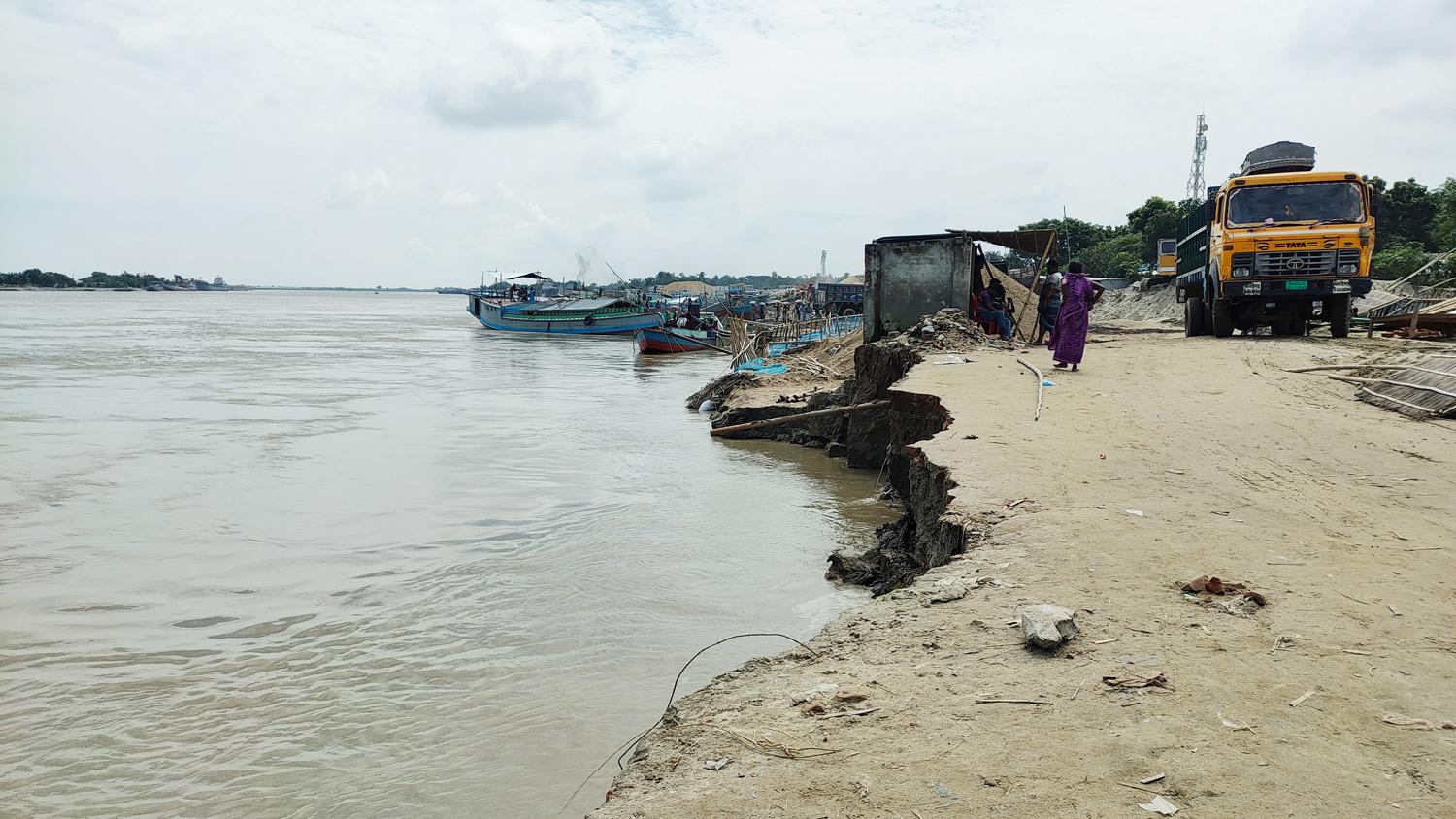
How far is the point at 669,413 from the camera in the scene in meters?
18.8

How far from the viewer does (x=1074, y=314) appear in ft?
36.1

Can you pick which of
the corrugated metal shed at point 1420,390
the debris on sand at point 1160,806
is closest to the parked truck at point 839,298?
the corrugated metal shed at point 1420,390

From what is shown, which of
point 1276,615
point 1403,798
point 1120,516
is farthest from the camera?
point 1120,516

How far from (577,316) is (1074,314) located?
1593 inches

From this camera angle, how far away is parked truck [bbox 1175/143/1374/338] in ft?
42.0

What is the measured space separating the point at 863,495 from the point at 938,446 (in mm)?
4062

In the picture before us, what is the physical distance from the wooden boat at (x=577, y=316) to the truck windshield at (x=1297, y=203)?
1244 inches

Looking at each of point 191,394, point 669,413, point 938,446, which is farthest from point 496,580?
point 191,394

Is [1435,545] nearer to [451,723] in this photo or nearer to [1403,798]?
[1403,798]

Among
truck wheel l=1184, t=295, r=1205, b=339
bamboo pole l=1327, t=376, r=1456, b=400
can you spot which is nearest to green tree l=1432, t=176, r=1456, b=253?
truck wheel l=1184, t=295, r=1205, b=339

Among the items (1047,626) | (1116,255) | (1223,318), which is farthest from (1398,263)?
(1047,626)

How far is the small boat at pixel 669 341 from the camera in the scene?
37.4 metres

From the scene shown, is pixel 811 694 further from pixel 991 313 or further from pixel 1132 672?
pixel 991 313

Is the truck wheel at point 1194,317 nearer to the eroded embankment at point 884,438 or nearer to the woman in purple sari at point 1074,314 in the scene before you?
the woman in purple sari at point 1074,314
